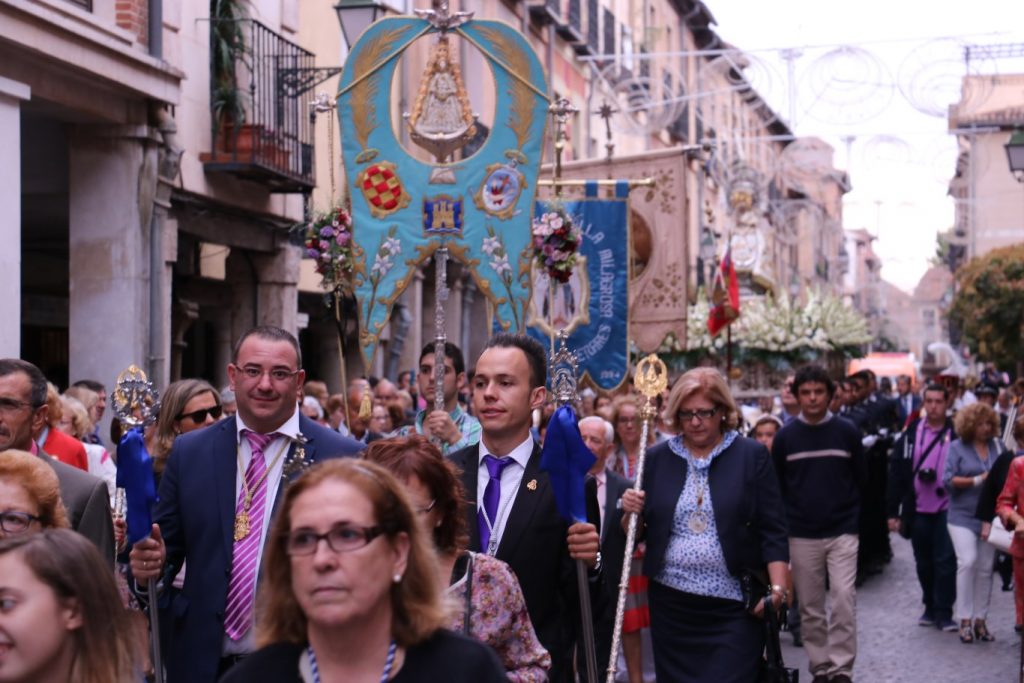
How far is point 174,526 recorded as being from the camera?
577 centimetres

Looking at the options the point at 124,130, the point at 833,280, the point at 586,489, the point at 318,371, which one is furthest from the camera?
the point at 833,280

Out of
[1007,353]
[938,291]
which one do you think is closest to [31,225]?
[1007,353]

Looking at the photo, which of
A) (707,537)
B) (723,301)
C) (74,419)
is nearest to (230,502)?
(707,537)

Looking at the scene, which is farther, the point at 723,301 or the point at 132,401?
the point at 723,301

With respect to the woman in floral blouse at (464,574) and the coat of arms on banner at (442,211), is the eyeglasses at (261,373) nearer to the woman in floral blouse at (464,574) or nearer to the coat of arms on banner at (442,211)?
the woman in floral blouse at (464,574)

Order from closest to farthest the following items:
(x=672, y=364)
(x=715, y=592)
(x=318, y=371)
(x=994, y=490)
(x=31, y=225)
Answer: (x=715, y=592) → (x=994, y=490) → (x=31, y=225) → (x=672, y=364) → (x=318, y=371)

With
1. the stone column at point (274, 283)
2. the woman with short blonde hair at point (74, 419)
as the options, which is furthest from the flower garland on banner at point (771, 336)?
the woman with short blonde hair at point (74, 419)

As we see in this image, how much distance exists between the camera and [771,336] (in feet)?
72.7

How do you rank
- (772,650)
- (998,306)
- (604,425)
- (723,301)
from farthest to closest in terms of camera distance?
(998,306), (723,301), (604,425), (772,650)

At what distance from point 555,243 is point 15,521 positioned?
5421 millimetres

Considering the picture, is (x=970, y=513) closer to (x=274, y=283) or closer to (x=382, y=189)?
(x=382, y=189)

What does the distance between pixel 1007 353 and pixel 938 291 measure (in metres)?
70.1

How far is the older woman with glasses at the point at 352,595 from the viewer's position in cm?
323

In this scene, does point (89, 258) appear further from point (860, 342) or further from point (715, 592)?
point (860, 342)
